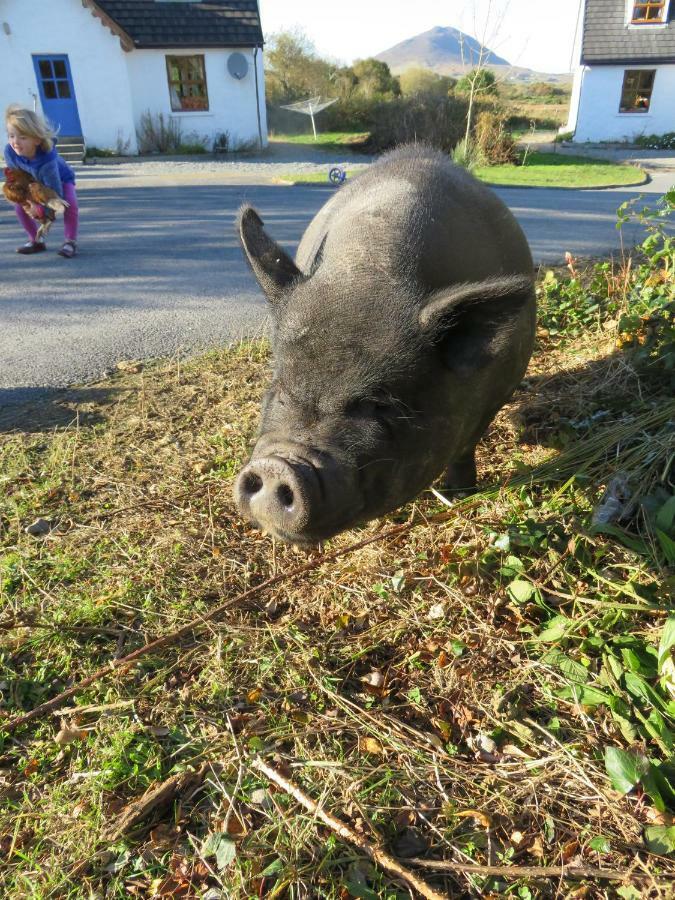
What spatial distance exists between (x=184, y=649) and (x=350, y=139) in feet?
112

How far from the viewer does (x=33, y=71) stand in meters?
26.0

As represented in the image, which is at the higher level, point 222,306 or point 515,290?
point 515,290

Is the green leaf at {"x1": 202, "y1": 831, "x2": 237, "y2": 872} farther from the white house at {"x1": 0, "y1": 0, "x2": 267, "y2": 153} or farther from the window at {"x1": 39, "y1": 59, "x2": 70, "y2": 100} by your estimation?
the window at {"x1": 39, "y1": 59, "x2": 70, "y2": 100}

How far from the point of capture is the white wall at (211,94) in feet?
89.6

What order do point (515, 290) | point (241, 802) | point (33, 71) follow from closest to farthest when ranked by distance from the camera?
point (241, 802), point (515, 290), point (33, 71)

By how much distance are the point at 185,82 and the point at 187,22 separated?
229 cm

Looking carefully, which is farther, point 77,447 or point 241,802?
point 77,447

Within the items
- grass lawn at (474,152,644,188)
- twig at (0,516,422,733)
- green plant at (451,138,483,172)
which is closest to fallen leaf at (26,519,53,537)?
twig at (0,516,422,733)

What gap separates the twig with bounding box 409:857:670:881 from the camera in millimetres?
1967

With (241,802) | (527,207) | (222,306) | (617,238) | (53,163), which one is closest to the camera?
(241,802)

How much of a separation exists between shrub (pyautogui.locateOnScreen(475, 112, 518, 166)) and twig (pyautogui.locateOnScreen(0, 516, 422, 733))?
79.7ft

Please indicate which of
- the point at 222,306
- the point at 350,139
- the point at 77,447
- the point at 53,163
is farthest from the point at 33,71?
the point at 77,447

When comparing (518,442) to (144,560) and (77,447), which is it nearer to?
(144,560)

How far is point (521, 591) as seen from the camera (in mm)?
2918
